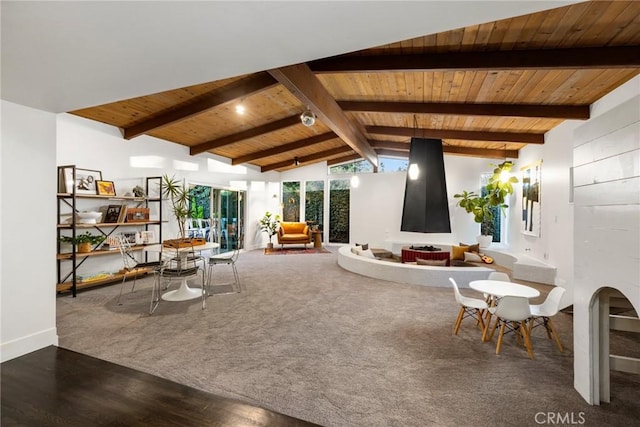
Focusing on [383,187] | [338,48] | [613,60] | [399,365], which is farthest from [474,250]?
[338,48]

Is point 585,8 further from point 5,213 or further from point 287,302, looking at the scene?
point 5,213

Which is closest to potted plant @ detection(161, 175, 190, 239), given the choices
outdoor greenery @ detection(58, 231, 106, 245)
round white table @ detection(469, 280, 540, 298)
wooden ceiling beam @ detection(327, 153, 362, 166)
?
outdoor greenery @ detection(58, 231, 106, 245)

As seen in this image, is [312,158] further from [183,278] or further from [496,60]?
[496,60]

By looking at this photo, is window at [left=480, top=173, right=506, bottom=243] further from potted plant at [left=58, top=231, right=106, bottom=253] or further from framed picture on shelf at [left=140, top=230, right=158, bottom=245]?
potted plant at [left=58, top=231, right=106, bottom=253]

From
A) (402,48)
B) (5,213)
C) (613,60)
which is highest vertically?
(402,48)

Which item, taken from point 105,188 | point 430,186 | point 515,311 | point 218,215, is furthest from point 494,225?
point 105,188

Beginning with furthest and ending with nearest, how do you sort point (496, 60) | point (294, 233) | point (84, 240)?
point (294, 233) < point (84, 240) < point (496, 60)

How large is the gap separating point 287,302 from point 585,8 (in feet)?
13.6

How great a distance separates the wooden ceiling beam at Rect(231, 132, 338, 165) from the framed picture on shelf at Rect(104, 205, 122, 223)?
3562 mm

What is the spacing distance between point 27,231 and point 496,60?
465 cm

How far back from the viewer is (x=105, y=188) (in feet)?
16.0

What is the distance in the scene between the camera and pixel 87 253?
4.43 metres

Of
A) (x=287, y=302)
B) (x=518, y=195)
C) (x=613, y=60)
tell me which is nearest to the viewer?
(x=613, y=60)

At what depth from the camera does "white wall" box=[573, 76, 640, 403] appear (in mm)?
1682
